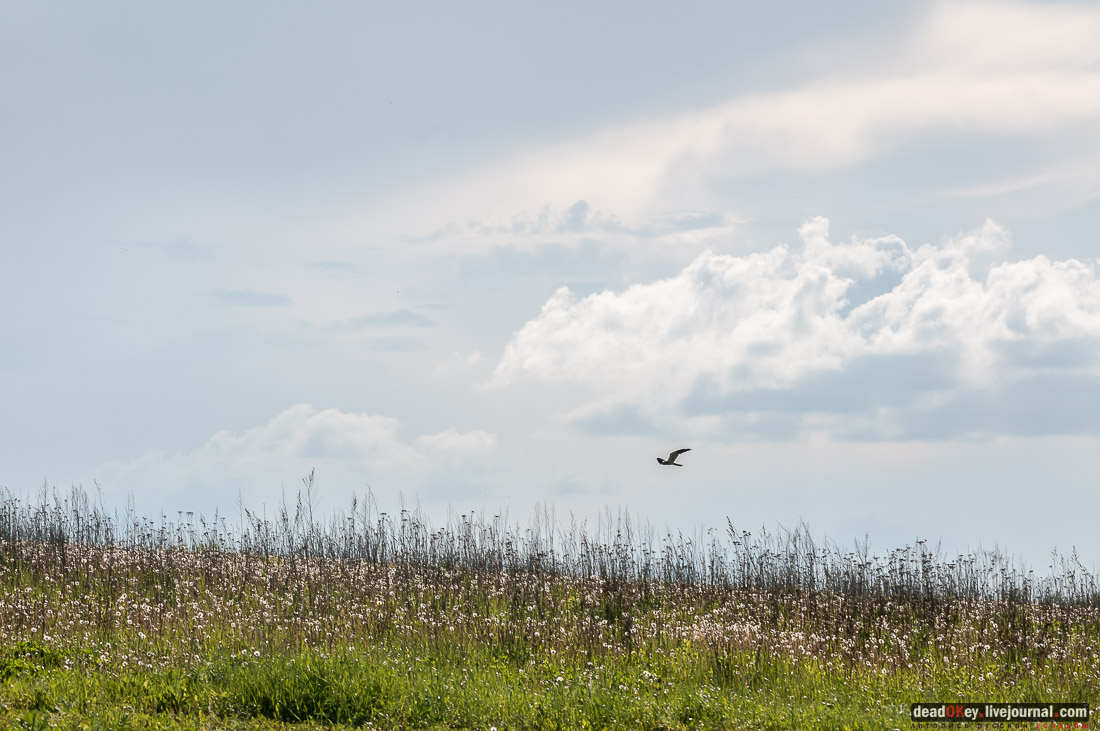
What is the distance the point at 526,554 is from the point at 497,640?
7632mm

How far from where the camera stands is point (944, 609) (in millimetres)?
15141

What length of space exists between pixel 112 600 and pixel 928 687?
12.3 metres

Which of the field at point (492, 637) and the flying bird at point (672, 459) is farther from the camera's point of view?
the flying bird at point (672, 459)

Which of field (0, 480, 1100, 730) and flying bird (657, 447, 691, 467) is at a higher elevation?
flying bird (657, 447, 691, 467)

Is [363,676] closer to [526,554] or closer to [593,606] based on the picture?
[593,606]

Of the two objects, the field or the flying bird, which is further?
the flying bird

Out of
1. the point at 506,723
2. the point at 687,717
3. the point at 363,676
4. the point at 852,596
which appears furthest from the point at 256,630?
the point at 852,596

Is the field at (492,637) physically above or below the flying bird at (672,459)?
below

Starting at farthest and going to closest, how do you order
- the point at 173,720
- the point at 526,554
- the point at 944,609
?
1. the point at 526,554
2. the point at 944,609
3. the point at 173,720

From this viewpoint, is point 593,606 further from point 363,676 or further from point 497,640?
point 363,676

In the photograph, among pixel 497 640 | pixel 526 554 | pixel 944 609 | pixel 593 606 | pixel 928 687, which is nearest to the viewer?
pixel 928 687

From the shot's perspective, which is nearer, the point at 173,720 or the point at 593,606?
the point at 173,720

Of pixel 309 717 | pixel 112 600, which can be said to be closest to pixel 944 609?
pixel 309 717

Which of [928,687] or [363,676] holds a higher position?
[363,676]
